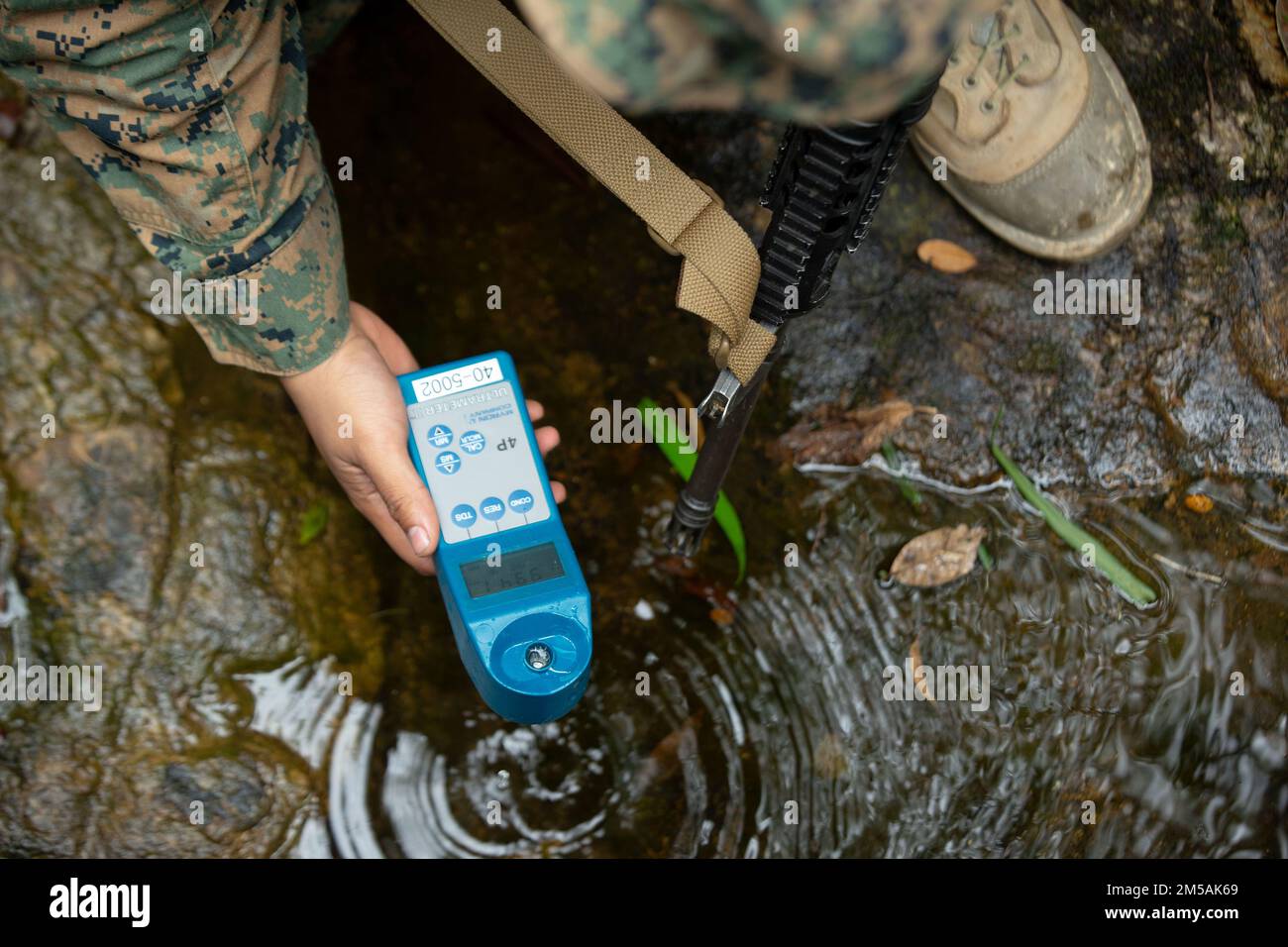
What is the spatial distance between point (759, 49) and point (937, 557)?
1063 millimetres

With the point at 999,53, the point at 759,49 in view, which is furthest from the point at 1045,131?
the point at 759,49

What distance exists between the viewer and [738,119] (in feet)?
6.35

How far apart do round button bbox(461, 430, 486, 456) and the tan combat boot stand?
3.17ft

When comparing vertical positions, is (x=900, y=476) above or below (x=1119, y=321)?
below

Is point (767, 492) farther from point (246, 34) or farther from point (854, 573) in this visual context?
point (246, 34)

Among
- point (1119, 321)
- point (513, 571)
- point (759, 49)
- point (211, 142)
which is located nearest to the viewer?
point (759, 49)

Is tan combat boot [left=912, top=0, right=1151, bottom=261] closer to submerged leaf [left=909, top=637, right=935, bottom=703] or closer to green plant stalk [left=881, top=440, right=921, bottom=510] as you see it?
green plant stalk [left=881, top=440, right=921, bottom=510]

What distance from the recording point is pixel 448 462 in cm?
141

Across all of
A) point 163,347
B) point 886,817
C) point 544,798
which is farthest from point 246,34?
point 886,817

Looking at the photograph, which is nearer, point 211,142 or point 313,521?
point 211,142

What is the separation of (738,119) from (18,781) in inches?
61.3

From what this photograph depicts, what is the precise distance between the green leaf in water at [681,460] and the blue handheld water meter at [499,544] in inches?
12.5

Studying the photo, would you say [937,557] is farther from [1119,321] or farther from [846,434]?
[1119,321]

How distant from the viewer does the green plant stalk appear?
5.63 ft
